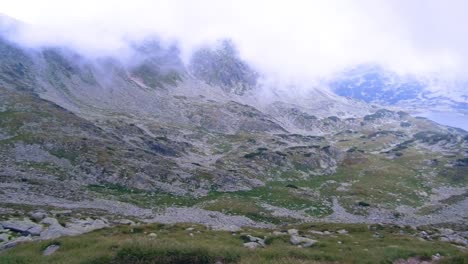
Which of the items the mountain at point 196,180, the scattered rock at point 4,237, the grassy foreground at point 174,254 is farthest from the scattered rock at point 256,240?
the scattered rock at point 4,237

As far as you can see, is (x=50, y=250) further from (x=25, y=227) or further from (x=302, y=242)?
(x=302, y=242)

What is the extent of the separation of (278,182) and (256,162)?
1699 centimetres

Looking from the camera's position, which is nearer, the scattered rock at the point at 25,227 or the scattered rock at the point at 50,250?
the scattered rock at the point at 50,250

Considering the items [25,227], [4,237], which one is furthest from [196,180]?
[4,237]

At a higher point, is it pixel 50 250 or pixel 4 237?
pixel 50 250

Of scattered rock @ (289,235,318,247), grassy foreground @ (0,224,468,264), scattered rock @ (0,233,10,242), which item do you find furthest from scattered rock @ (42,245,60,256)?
scattered rock @ (289,235,318,247)

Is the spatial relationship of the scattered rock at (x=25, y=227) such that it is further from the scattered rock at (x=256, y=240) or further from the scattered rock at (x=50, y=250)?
the scattered rock at (x=256, y=240)

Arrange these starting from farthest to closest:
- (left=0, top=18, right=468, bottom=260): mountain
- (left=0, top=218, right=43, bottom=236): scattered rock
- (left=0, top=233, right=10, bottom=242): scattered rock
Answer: (left=0, top=18, right=468, bottom=260): mountain, (left=0, top=218, right=43, bottom=236): scattered rock, (left=0, top=233, right=10, bottom=242): scattered rock

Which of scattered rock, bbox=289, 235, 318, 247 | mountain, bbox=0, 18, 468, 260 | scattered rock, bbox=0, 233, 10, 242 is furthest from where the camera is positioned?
mountain, bbox=0, 18, 468, 260

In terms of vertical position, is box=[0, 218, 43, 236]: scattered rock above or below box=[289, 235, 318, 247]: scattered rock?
below

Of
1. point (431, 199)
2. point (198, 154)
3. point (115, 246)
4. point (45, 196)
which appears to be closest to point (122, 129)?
point (198, 154)

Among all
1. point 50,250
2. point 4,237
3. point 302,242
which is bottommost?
point 4,237

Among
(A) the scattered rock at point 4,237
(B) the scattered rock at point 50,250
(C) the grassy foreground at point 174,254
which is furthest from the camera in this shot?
(A) the scattered rock at point 4,237

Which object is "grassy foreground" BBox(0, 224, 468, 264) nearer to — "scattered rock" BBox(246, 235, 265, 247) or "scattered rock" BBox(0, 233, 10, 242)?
"scattered rock" BBox(246, 235, 265, 247)
